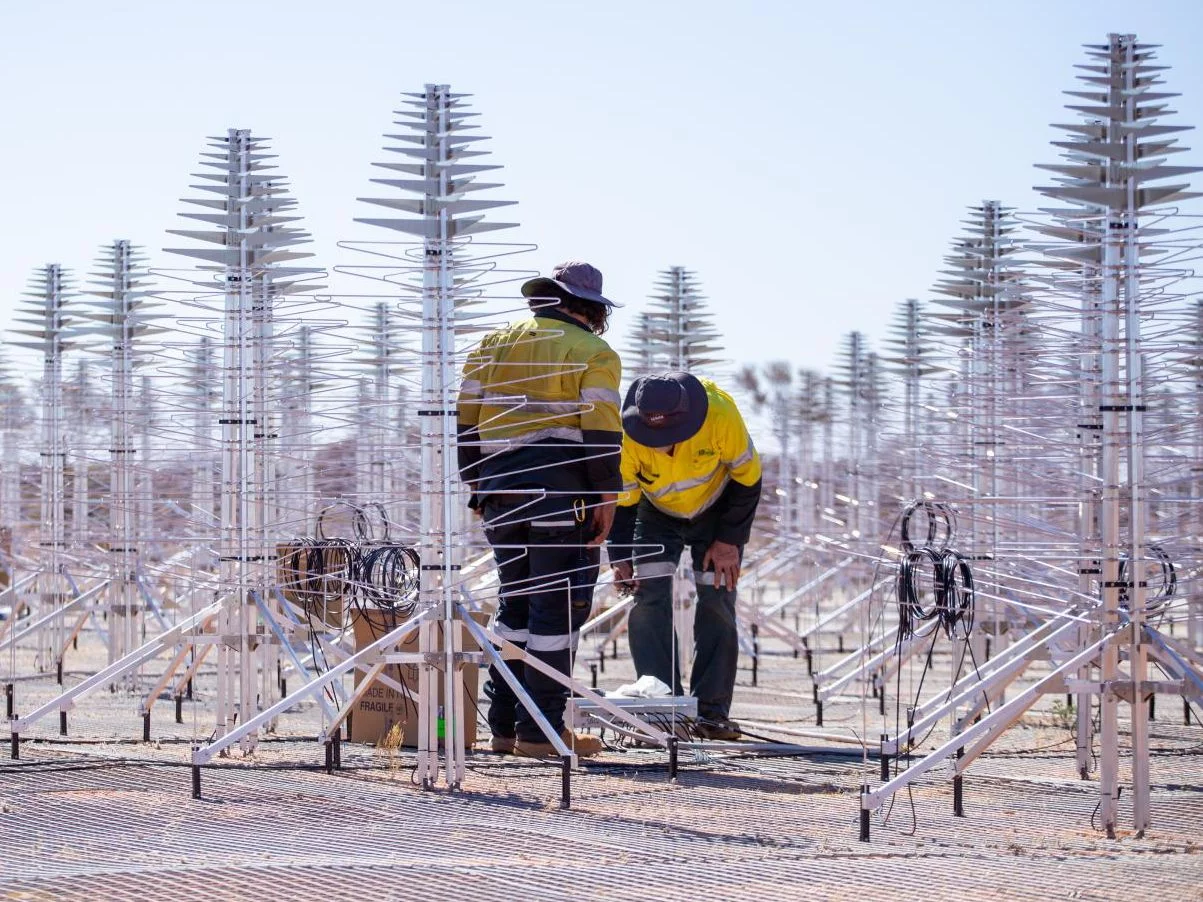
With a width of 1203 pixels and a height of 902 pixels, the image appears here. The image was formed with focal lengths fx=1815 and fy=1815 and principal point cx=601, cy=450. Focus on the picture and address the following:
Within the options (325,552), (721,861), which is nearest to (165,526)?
(325,552)

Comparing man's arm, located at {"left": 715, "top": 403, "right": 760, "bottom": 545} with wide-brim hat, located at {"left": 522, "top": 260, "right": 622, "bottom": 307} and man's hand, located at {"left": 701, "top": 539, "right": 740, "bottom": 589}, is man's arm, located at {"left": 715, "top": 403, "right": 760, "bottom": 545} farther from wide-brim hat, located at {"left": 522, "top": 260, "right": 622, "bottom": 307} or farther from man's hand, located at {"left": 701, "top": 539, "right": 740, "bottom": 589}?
wide-brim hat, located at {"left": 522, "top": 260, "right": 622, "bottom": 307}

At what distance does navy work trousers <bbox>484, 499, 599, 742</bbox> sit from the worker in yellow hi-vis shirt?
45.8 inches

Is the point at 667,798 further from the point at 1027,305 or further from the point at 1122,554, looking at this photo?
the point at 1027,305

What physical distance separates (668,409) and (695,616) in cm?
126

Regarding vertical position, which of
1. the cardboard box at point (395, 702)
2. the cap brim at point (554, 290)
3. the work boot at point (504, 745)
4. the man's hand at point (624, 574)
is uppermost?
the cap brim at point (554, 290)

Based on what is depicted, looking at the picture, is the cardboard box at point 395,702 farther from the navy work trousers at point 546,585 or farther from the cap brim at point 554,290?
the cap brim at point 554,290

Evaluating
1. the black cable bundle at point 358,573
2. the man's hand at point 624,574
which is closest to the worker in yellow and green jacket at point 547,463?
the black cable bundle at point 358,573

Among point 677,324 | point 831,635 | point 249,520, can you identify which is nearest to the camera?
point 249,520

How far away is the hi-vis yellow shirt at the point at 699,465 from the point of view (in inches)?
368

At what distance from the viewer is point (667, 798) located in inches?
270

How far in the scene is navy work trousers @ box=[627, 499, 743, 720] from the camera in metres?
9.41

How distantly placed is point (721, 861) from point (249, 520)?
12.1 ft

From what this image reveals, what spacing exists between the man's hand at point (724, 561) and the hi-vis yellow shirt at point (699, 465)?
221mm

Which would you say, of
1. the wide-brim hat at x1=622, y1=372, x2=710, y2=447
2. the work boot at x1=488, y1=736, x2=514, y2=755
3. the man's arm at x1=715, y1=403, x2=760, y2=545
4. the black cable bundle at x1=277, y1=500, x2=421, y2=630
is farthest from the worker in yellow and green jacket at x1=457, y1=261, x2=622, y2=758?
the man's arm at x1=715, y1=403, x2=760, y2=545
